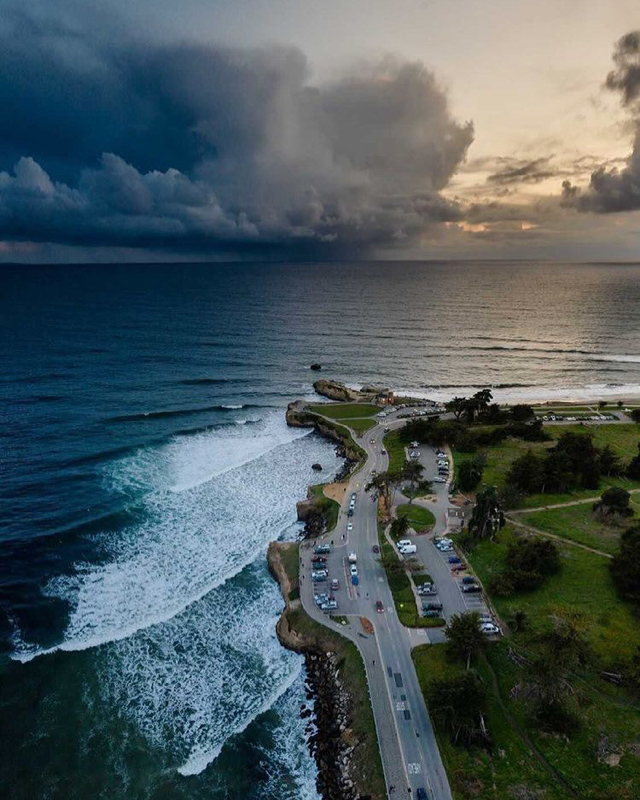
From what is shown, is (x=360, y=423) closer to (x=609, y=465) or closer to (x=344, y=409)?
(x=344, y=409)

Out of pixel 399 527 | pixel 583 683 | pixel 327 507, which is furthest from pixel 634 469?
pixel 327 507

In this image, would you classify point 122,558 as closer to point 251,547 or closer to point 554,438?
point 251,547

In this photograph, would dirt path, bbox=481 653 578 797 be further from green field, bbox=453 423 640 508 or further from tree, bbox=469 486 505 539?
green field, bbox=453 423 640 508

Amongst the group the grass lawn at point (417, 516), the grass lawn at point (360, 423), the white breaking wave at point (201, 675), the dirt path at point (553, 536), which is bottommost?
the white breaking wave at point (201, 675)

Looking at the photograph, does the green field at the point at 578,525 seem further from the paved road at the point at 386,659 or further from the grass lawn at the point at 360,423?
the grass lawn at the point at 360,423

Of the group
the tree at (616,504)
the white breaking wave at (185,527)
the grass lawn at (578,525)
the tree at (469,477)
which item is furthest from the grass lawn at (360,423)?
the tree at (616,504)

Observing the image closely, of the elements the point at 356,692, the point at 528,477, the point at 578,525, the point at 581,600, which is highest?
the point at 528,477

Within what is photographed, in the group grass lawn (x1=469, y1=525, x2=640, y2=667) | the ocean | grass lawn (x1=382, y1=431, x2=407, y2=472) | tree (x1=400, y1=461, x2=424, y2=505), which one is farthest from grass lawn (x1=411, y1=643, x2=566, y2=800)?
grass lawn (x1=382, y1=431, x2=407, y2=472)

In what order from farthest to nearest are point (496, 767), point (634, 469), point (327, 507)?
point (634, 469), point (327, 507), point (496, 767)
